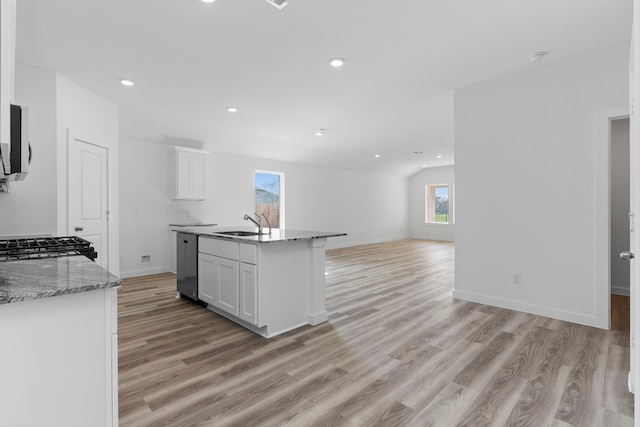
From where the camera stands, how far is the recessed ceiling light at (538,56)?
3009 mm

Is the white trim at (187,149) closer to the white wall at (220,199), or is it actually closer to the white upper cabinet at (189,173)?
the white upper cabinet at (189,173)

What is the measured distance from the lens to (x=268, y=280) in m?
2.94

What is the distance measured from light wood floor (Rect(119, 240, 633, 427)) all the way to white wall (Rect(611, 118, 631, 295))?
1682 mm

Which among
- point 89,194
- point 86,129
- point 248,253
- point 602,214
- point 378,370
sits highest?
point 86,129

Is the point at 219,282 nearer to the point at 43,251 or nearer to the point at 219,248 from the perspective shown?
the point at 219,248

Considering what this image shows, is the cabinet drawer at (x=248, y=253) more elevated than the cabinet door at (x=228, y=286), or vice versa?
the cabinet drawer at (x=248, y=253)

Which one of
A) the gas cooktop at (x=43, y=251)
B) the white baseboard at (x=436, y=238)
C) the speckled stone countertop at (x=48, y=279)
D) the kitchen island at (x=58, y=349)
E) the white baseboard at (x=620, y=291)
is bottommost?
the white baseboard at (x=620, y=291)

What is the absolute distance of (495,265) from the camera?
12.0 ft

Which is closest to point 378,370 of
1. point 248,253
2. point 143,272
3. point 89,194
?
point 248,253

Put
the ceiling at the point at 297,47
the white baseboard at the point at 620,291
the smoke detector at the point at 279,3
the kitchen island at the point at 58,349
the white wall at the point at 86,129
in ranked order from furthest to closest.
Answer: the white baseboard at the point at 620,291 → the white wall at the point at 86,129 → the ceiling at the point at 297,47 → the smoke detector at the point at 279,3 → the kitchen island at the point at 58,349

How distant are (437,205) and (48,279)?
11348mm

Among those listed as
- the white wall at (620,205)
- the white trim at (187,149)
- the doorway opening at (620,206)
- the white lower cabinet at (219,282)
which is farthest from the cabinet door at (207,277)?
the white wall at (620,205)

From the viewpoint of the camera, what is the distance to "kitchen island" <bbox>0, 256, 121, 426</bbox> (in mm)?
1047

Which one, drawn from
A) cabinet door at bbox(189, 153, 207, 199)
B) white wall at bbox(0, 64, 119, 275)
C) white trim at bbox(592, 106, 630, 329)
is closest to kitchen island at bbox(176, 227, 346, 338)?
white wall at bbox(0, 64, 119, 275)
